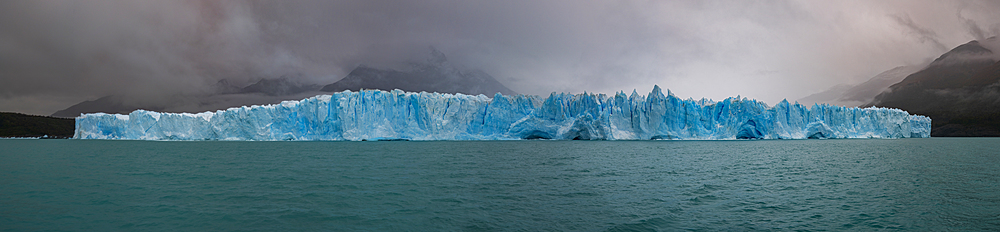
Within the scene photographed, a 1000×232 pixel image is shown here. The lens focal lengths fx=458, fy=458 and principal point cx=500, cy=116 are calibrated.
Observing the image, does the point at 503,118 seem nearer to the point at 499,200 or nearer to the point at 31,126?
the point at 499,200

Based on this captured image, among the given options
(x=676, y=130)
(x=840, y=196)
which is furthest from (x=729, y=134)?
(x=840, y=196)

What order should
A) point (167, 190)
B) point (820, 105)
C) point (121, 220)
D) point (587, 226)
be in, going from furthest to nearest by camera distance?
point (820, 105) → point (167, 190) → point (121, 220) → point (587, 226)

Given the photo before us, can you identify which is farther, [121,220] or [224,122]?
[224,122]

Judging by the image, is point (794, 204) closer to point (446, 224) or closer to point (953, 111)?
point (446, 224)

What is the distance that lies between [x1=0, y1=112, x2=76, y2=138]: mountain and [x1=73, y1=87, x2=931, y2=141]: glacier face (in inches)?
2477

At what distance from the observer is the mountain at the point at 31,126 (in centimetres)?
8351

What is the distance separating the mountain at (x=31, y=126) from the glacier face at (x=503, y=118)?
6292cm

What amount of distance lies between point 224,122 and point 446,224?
47.0 m

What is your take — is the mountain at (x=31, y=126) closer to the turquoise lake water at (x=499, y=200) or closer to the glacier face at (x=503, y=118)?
the glacier face at (x=503, y=118)

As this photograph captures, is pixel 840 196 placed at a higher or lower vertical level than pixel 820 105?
lower

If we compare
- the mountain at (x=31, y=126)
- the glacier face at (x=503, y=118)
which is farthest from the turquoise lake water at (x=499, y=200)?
the mountain at (x=31, y=126)

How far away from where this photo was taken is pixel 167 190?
10844 mm

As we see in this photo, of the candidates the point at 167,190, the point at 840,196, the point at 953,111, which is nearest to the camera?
the point at 840,196

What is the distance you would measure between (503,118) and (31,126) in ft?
320
